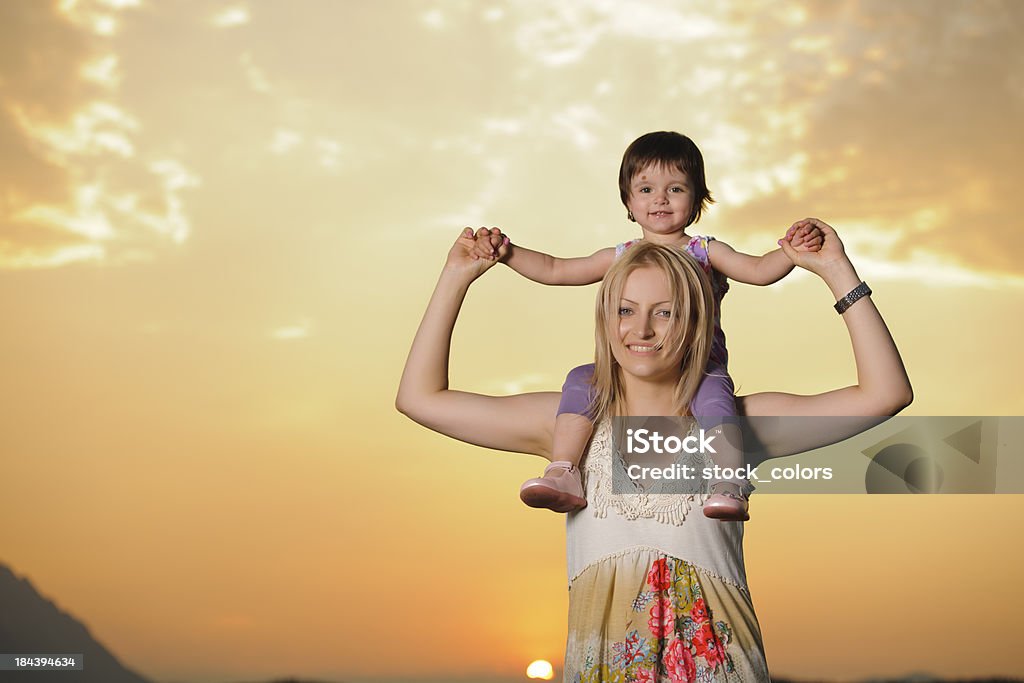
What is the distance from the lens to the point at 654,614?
84.4 inches

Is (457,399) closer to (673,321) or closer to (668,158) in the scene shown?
(673,321)

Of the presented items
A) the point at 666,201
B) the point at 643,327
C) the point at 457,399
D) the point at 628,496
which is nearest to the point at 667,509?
the point at 628,496

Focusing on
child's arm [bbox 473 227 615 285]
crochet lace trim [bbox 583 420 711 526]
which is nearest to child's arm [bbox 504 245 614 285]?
child's arm [bbox 473 227 615 285]

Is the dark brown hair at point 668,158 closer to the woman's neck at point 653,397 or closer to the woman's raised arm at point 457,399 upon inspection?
the woman's raised arm at point 457,399

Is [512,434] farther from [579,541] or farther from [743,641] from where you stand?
[743,641]

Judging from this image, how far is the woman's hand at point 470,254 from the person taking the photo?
8.18ft

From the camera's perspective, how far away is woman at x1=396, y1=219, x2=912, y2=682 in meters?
2.13

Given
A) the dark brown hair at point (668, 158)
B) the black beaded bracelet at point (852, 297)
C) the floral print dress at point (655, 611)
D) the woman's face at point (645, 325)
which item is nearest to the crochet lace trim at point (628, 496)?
the floral print dress at point (655, 611)

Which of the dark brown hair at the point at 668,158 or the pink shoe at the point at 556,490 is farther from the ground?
the dark brown hair at the point at 668,158

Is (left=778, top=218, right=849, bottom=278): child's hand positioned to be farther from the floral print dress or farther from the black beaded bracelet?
the floral print dress

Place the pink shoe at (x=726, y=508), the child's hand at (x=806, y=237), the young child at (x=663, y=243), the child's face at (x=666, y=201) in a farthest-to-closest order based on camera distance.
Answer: the child's face at (x=666, y=201) → the child's hand at (x=806, y=237) → the young child at (x=663, y=243) → the pink shoe at (x=726, y=508)

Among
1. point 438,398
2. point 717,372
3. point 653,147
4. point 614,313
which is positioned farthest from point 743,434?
point 653,147

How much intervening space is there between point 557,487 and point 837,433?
53 centimetres

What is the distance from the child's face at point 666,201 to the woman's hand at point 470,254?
59cm
